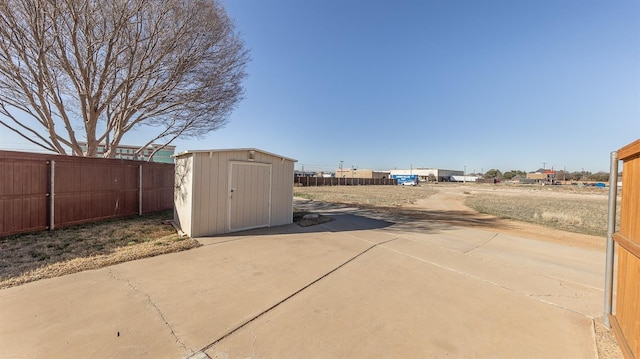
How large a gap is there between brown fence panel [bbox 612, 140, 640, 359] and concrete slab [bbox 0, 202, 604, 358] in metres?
0.35

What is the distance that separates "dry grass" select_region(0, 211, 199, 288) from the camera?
156 inches

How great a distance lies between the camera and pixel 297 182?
3700cm

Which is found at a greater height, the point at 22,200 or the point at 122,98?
the point at 122,98

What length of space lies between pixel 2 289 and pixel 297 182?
111 feet

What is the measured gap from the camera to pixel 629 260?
230cm

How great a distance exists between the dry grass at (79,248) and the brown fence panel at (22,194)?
32 cm

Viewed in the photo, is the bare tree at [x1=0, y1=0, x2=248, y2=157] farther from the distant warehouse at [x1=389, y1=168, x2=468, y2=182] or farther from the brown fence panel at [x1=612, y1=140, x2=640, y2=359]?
the distant warehouse at [x1=389, y1=168, x2=468, y2=182]

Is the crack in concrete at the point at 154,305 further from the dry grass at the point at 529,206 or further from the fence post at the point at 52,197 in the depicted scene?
the dry grass at the point at 529,206

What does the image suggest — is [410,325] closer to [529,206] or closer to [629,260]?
[629,260]

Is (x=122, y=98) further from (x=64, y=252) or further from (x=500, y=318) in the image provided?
(x=500, y=318)

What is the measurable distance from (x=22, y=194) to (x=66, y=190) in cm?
90

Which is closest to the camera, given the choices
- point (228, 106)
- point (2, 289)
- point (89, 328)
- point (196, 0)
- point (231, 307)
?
point (89, 328)

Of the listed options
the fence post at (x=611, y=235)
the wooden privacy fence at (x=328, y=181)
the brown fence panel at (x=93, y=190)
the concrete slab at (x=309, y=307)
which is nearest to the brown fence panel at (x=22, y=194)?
the brown fence panel at (x=93, y=190)

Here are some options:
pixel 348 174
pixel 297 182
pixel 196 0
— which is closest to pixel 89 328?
pixel 196 0
